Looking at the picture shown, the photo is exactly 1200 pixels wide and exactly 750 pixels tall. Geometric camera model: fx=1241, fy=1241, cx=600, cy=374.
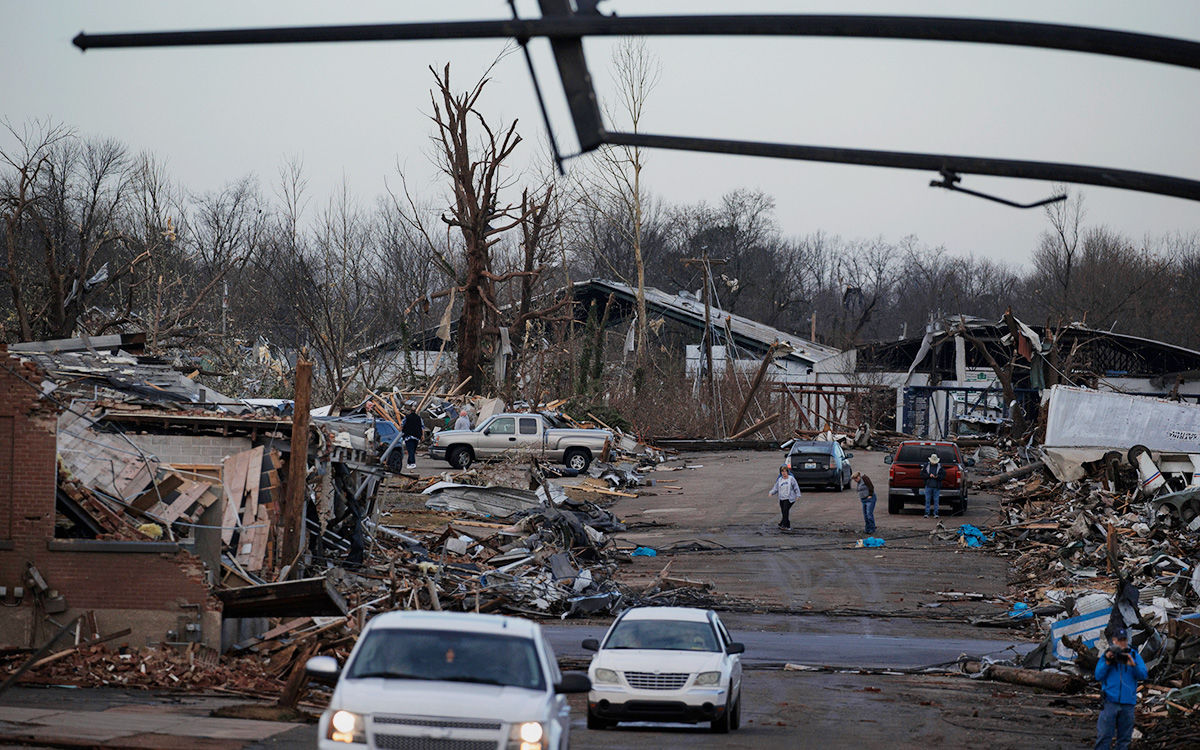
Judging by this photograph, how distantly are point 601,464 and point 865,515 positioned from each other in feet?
42.9

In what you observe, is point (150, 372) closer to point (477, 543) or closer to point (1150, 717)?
point (477, 543)

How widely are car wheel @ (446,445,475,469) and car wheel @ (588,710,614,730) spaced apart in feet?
94.8

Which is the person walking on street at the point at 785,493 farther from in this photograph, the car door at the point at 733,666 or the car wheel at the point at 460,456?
the car door at the point at 733,666

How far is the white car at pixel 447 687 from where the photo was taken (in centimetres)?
811

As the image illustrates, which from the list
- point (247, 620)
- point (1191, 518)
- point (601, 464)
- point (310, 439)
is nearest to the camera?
point (247, 620)

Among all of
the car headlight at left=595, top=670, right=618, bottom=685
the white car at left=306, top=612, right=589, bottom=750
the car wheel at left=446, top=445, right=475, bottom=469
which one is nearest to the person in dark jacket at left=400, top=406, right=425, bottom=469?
the car wheel at left=446, top=445, right=475, bottom=469

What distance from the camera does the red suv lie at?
34688mm

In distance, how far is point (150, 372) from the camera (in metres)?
22.3

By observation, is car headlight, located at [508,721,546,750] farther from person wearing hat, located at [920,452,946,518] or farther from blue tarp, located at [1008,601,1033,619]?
person wearing hat, located at [920,452,946,518]

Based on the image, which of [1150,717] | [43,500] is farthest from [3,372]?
[1150,717]

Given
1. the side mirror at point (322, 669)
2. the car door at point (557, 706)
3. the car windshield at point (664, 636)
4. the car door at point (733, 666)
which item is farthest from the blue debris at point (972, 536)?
the side mirror at point (322, 669)

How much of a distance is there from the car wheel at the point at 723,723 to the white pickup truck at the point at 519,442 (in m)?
28.8

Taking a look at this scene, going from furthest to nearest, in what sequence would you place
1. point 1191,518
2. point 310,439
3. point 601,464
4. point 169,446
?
point 601,464, point 1191,518, point 310,439, point 169,446

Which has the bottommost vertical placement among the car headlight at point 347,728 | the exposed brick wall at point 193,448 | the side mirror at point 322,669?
the car headlight at point 347,728
